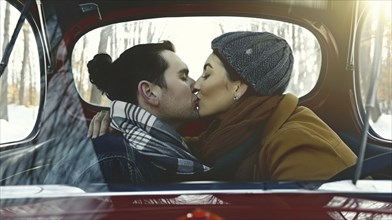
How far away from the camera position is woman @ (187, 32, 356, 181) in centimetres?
232

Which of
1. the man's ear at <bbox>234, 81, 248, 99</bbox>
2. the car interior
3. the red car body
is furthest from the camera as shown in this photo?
the man's ear at <bbox>234, 81, 248, 99</bbox>

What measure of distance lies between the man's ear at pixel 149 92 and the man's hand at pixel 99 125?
15cm

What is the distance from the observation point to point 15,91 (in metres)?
2.52

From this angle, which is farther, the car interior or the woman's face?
the woman's face

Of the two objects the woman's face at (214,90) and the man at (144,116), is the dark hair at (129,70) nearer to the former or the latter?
the man at (144,116)

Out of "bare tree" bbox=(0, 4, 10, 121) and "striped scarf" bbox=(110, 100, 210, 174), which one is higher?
"bare tree" bbox=(0, 4, 10, 121)

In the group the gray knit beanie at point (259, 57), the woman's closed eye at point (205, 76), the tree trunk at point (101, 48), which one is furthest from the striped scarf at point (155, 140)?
the gray knit beanie at point (259, 57)

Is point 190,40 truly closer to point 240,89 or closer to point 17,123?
point 240,89

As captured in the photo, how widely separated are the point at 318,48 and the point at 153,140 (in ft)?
2.57

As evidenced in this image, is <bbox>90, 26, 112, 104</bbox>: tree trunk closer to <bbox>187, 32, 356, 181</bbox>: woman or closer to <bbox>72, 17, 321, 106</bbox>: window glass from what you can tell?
<bbox>72, 17, 321, 106</bbox>: window glass

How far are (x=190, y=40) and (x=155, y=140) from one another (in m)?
0.43

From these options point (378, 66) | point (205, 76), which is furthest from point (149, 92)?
point (378, 66)

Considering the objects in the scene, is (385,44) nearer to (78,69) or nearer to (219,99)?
(219,99)

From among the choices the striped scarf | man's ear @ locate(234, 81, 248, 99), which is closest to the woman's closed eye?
man's ear @ locate(234, 81, 248, 99)
